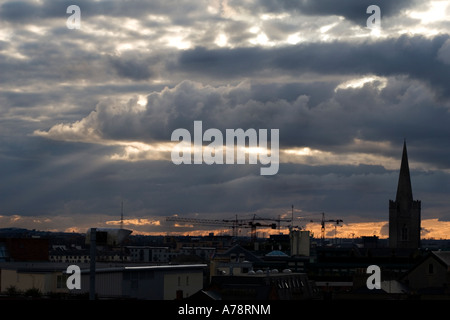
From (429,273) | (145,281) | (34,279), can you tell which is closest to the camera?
(34,279)

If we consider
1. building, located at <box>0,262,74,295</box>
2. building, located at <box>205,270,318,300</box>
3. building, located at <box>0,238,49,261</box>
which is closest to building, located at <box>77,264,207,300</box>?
building, located at <box>0,262,74,295</box>

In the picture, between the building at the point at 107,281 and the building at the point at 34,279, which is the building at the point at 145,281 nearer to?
the building at the point at 107,281

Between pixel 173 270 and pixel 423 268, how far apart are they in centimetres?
5852

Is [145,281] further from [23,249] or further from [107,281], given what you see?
[23,249]

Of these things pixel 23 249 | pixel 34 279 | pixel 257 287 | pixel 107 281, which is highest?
pixel 23 249

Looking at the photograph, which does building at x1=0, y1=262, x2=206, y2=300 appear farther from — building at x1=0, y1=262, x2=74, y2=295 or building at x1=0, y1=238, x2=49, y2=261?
building at x1=0, y1=238, x2=49, y2=261

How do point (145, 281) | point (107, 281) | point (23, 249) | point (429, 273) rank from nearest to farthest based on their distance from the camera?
point (107, 281)
point (145, 281)
point (429, 273)
point (23, 249)

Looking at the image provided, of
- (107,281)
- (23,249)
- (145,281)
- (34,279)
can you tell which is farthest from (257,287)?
(23,249)

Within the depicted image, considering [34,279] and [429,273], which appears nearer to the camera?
[34,279]

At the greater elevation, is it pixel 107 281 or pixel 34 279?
pixel 34 279
